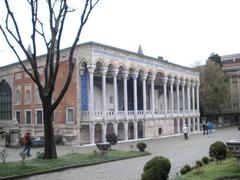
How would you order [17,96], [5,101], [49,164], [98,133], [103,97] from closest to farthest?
[49,164]
[103,97]
[98,133]
[17,96]
[5,101]

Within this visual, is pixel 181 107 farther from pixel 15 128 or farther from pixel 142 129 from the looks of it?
pixel 15 128

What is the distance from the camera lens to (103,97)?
116 feet

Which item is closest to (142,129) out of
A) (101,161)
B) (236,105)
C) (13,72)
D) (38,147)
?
(38,147)

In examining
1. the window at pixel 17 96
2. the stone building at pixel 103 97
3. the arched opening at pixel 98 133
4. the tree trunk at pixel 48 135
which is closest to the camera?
the tree trunk at pixel 48 135

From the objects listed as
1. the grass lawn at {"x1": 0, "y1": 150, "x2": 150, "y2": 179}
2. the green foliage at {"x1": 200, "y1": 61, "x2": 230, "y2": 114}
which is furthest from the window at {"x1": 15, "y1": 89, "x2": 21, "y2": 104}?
the green foliage at {"x1": 200, "y1": 61, "x2": 230, "y2": 114}

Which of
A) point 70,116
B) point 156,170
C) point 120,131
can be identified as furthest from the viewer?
point 120,131

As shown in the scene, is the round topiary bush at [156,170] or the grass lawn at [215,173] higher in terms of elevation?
the round topiary bush at [156,170]

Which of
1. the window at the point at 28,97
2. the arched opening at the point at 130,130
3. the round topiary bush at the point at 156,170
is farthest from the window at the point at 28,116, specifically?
the round topiary bush at the point at 156,170

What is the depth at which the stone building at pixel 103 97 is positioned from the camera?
34562mm

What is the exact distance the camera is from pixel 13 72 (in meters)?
44.9

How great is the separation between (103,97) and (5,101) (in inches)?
708

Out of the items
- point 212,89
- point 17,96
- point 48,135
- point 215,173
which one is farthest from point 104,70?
point 212,89

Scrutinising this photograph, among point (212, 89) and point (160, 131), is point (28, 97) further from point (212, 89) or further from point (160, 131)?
point (212, 89)

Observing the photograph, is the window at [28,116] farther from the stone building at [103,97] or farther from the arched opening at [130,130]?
the arched opening at [130,130]
